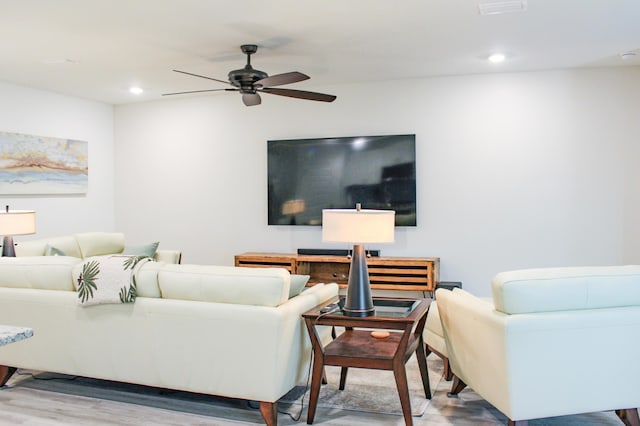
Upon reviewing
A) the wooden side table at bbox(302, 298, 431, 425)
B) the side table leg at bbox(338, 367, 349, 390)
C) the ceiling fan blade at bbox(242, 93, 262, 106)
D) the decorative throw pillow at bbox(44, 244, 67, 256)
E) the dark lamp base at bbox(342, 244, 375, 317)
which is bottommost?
the side table leg at bbox(338, 367, 349, 390)

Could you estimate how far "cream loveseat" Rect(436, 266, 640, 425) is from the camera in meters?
2.49

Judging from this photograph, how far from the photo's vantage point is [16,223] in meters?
4.32

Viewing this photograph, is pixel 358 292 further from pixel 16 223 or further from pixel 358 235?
pixel 16 223

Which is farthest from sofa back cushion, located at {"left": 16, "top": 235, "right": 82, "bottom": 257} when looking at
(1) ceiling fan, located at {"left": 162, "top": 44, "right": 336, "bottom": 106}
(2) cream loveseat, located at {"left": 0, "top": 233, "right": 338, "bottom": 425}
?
(1) ceiling fan, located at {"left": 162, "top": 44, "right": 336, "bottom": 106}

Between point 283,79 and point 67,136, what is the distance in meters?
3.43

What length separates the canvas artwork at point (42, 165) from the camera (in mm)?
5598

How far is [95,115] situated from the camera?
22.2ft

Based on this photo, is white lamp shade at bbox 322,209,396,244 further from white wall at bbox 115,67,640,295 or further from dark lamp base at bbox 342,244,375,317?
white wall at bbox 115,67,640,295

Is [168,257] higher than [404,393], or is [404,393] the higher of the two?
[168,257]

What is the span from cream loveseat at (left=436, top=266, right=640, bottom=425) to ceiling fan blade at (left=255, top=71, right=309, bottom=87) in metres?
2.25

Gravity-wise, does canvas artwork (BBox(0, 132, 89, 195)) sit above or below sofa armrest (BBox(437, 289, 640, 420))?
above

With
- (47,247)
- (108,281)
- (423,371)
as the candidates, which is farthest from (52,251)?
(423,371)

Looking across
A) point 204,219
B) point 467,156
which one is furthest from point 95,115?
point 467,156

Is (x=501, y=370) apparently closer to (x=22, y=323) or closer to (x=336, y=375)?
(x=336, y=375)
